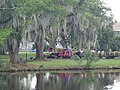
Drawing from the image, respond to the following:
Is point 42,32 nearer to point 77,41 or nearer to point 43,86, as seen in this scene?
→ point 77,41

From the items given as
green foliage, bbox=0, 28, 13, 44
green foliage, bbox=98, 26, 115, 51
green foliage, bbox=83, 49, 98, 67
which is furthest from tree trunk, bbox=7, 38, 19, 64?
green foliage, bbox=98, 26, 115, 51

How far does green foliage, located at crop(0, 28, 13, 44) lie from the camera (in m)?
35.9

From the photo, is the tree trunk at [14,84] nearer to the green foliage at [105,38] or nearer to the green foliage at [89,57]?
the green foliage at [89,57]

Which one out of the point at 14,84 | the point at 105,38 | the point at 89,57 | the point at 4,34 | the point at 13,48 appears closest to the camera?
the point at 14,84

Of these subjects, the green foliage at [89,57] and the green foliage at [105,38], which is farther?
the green foliage at [105,38]

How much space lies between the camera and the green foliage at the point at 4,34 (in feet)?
118

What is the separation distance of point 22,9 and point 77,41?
1521 centimetres

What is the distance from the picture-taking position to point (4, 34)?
3612 centimetres

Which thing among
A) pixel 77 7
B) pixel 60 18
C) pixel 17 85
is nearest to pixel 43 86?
pixel 17 85

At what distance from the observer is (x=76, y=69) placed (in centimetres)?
4066

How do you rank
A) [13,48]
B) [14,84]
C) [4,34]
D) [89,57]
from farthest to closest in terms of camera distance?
1. [89,57]
2. [13,48]
3. [4,34]
4. [14,84]

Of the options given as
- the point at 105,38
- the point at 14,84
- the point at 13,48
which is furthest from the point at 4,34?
the point at 105,38

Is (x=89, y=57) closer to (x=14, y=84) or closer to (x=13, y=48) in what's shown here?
(x=13, y=48)

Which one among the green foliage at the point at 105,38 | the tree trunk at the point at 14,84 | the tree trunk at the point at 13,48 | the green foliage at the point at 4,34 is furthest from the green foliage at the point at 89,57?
the green foliage at the point at 105,38
